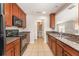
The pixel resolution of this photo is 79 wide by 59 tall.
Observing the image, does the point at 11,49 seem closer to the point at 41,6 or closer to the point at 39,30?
the point at 41,6

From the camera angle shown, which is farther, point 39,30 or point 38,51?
point 39,30

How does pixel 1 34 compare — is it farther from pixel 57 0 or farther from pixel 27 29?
pixel 27 29

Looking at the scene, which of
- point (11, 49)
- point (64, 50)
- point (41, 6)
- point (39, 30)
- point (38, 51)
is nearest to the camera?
point (64, 50)

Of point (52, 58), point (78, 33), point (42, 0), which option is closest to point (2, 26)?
point (42, 0)

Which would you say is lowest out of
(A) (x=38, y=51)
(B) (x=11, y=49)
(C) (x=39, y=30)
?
(A) (x=38, y=51)

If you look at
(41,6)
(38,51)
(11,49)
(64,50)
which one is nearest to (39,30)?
(38,51)

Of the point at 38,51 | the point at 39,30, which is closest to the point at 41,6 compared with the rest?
the point at 38,51

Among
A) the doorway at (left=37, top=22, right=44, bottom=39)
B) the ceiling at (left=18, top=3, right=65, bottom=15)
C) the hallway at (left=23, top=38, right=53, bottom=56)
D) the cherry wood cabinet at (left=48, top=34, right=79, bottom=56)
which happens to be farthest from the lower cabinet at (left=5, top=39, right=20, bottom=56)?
the doorway at (left=37, top=22, right=44, bottom=39)

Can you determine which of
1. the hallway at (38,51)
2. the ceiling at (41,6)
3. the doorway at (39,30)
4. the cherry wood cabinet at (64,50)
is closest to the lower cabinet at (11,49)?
the cherry wood cabinet at (64,50)

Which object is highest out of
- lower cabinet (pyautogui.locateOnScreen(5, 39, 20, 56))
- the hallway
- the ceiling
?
the ceiling

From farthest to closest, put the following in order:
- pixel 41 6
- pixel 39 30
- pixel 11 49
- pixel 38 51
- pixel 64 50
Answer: pixel 39 30 < pixel 38 51 < pixel 41 6 < pixel 11 49 < pixel 64 50

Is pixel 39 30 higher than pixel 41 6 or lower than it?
lower

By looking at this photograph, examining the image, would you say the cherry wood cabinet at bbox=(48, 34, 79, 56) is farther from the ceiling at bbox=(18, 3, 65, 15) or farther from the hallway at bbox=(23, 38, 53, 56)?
the ceiling at bbox=(18, 3, 65, 15)

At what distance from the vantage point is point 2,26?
1640mm
